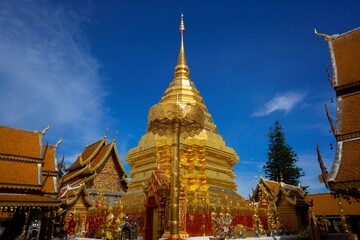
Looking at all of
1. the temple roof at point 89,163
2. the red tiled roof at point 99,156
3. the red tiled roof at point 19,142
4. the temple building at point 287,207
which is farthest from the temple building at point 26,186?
the temple building at point 287,207

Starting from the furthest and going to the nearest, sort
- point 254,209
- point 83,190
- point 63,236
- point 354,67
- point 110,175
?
point 110,175, point 83,190, point 63,236, point 254,209, point 354,67

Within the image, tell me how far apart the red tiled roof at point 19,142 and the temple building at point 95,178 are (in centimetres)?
562

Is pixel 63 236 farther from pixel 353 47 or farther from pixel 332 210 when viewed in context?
pixel 332 210

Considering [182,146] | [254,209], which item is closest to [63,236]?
[182,146]

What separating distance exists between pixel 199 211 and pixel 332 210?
41.1 ft

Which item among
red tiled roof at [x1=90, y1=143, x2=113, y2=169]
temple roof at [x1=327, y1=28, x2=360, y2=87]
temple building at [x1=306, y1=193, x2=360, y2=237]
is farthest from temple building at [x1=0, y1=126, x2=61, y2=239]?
temple building at [x1=306, y1=193, x2=360, y2=237]

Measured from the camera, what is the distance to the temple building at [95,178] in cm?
1816

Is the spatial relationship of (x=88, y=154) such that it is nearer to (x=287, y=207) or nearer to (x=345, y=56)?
(x=287, y=207)

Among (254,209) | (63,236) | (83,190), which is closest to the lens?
(254,209)

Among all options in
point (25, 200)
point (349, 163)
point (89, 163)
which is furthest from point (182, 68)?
point (349, 163)

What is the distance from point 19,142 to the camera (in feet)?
42.2

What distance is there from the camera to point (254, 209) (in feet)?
42.3

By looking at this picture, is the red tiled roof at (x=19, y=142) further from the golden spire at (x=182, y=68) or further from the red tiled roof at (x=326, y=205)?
the red tiled roof at (x=326, y=205)

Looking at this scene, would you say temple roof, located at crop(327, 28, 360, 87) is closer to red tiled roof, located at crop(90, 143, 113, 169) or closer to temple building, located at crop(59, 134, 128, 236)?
temple building, located at crop(59, 134, 128, 236)
